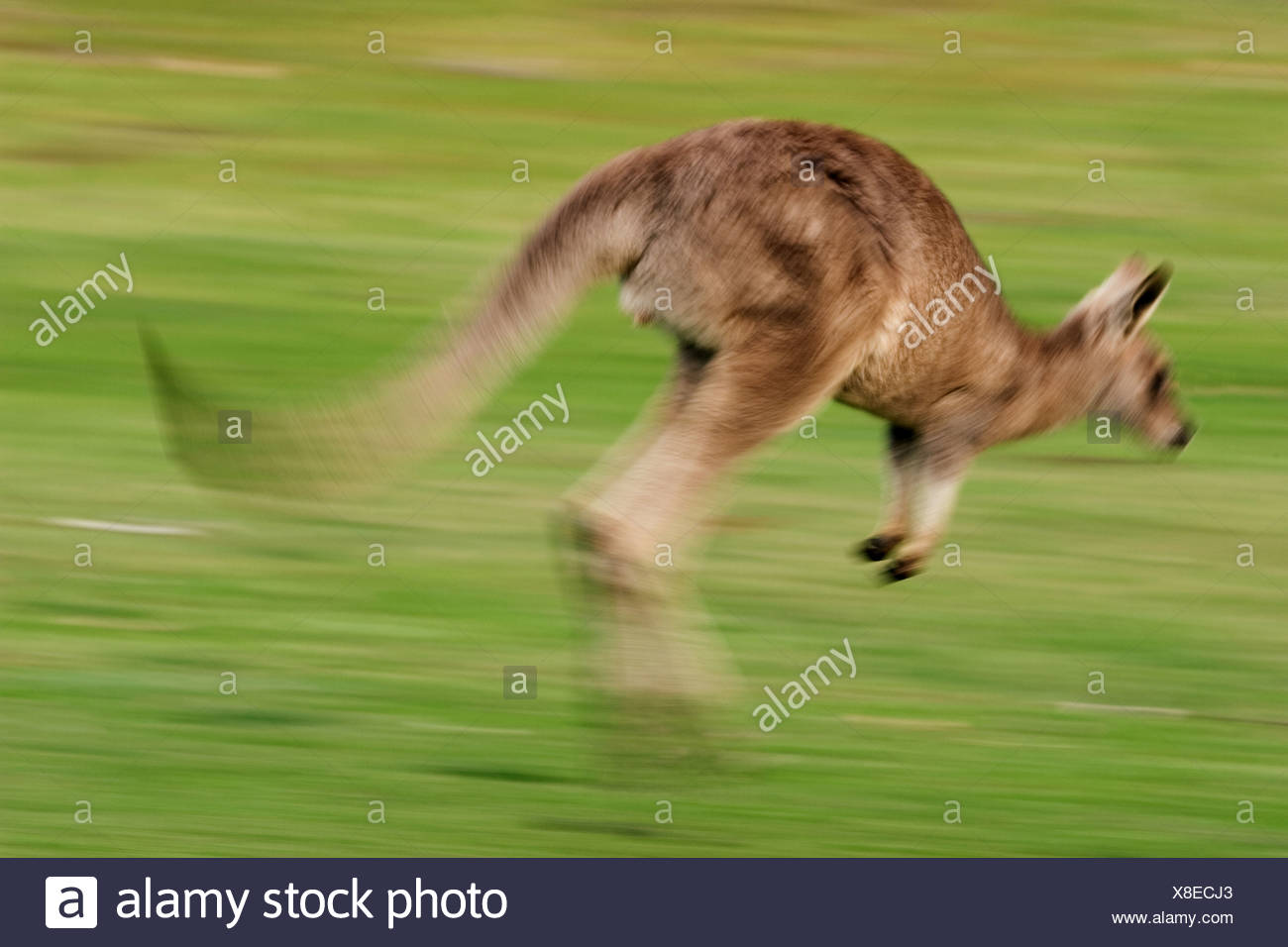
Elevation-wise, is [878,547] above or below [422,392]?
below

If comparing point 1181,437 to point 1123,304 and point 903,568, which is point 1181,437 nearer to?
point 1123,304

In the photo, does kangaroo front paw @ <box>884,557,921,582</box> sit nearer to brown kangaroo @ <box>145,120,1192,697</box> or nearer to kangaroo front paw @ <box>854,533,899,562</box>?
kangaroo front paw @ <box>854,533,899,562</box>

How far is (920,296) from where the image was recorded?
20.5 feet

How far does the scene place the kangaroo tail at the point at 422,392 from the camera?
18.7 ft

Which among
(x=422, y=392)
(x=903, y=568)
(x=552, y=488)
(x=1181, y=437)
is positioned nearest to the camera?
(x=422, y=392)

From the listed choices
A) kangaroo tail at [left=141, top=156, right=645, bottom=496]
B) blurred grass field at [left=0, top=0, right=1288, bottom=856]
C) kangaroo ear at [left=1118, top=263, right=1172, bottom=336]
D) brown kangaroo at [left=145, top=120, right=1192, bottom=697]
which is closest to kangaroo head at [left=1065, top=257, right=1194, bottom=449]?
kangaroo ear at [left=1118, top=263, right=1172, bottom=336]

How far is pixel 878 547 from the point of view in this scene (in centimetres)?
679

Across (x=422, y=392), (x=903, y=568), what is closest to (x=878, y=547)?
(x=903, y=568)

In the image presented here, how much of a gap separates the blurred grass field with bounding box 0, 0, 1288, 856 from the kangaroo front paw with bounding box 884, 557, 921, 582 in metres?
0.48

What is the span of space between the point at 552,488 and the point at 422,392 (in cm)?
302

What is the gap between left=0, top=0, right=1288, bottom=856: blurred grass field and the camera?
6.27 m

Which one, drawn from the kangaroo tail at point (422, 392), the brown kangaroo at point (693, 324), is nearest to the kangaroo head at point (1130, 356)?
the brown kangaroo at point (693, 324)

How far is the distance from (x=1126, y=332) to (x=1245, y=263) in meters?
5.65

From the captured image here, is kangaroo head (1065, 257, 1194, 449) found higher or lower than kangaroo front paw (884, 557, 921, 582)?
higher
